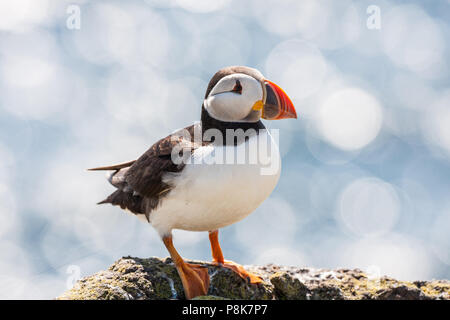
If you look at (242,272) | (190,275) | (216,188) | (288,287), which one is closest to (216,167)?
(216,188)

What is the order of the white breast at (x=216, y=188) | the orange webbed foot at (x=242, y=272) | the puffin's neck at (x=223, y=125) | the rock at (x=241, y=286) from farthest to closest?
the orange webbed foot at (x=242, y=272), the puffin's neck at (x=223, y=125), the rock at (x=241, y=286), the white breast at (x=216, y=188)

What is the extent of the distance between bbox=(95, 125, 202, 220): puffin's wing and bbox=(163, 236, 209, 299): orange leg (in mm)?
477

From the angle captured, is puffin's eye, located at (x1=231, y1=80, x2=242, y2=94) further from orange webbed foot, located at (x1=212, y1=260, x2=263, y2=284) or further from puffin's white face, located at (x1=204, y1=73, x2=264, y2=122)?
orange webbed foot, located at (x1=212, y1=260, x2=263, y2=284)

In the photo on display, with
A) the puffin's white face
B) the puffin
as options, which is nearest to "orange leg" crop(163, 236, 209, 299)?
the puffin

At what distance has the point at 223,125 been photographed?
5.05 metres

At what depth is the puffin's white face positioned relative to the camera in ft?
16.3

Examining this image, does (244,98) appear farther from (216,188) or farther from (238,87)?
(216,188)

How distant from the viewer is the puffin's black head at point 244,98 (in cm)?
499

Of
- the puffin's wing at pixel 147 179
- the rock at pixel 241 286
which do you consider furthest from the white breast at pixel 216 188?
the rock at pixel 241 286

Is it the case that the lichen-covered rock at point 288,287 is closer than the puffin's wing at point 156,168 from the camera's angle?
No

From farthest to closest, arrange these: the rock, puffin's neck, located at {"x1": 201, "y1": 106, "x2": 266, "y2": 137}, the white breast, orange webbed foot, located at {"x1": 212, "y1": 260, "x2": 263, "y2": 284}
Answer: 1. orange webbed foot, located at {"x1": 212, "y1": 260, "x2": 263, "y2": 284}
2. puffin's neck, located at {"x1": 201, "y1": 106, "x2": 266, "y2": 137}
3. the rock
4. the white breast

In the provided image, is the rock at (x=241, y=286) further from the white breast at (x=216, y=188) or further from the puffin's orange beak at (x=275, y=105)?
the puffin's orange beak at (x=275, y=105)
